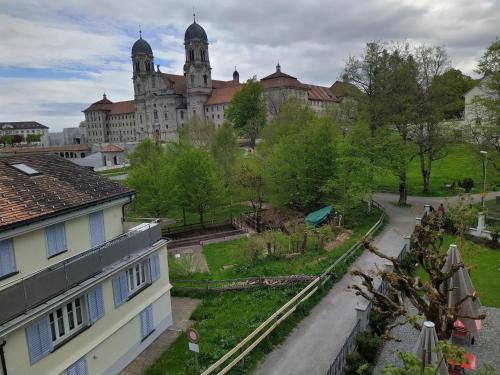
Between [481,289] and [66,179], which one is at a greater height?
[66,179]

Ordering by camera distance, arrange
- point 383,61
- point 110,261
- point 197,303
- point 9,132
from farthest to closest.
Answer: point 9,132
point 383,61
point 197,303
point 110,261

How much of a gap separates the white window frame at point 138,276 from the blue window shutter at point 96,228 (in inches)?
62.3

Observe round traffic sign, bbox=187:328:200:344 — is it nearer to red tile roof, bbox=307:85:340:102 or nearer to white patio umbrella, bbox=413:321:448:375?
white patio umbrella, bbox=413:321:448:375

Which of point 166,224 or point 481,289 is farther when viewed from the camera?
point 166,224

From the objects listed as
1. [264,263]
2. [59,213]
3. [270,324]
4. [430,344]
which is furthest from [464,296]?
[59,213]

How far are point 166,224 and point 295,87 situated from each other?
6420cm

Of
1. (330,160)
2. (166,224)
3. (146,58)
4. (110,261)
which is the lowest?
(166,224)

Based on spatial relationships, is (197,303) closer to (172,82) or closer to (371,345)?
(371,345)

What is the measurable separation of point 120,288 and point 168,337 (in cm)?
356

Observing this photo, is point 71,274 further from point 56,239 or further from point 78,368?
point 78,368

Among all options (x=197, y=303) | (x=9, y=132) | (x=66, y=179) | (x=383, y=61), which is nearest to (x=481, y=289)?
(x=197, y=303)

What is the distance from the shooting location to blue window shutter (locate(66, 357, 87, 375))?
12059 millimetres

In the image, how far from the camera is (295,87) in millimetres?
93562

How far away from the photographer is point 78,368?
486 inches
